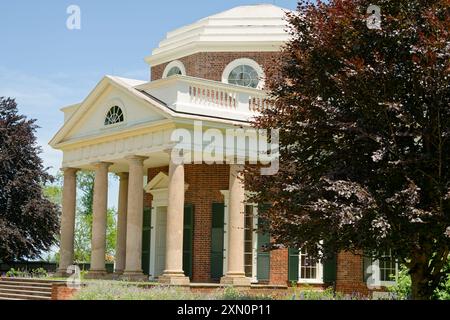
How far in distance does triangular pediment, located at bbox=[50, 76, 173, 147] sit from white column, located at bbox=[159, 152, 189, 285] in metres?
1.92

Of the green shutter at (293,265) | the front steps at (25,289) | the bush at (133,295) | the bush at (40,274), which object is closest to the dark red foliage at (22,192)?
the bush at (40,274)

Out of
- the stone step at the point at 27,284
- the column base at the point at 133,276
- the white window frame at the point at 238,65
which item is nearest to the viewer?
the column base at the point at 133,276

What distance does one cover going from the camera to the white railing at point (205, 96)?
84.5 feet

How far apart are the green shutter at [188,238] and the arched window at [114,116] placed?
433cm

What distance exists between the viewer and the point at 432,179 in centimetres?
1424

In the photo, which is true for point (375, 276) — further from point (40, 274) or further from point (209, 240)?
point (40, 274)

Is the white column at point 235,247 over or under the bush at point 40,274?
over

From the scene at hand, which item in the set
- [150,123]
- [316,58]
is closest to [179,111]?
[150,123]

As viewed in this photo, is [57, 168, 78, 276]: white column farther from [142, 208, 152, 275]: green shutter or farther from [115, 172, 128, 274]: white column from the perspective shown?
[142, 208, 152, 275]: green shutter

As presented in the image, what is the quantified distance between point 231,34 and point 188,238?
9.66m

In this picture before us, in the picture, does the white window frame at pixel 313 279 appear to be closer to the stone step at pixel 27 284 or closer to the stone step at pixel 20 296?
the stone step at pixel 27 284

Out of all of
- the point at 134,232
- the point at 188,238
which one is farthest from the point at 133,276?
the point at 188,238

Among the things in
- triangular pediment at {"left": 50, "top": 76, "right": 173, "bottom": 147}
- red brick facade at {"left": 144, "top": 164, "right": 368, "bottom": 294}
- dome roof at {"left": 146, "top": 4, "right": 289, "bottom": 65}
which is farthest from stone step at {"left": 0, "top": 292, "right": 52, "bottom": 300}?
dome roof at {"left": 146, "top": 4, "right": 289, "bottom": 65}

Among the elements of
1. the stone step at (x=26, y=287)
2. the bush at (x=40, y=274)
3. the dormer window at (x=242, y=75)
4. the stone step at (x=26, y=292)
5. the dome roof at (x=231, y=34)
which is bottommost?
the stone step at (x=26, y=292)
